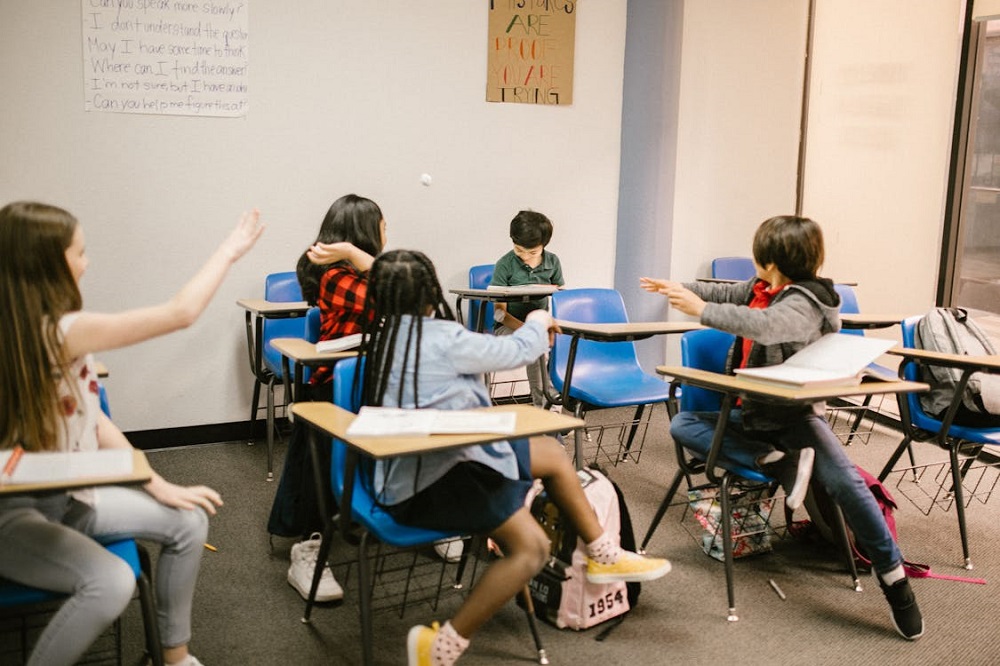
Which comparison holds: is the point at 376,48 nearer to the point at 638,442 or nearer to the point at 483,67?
the point at 483,67

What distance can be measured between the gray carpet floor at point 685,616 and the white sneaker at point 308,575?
34 mm

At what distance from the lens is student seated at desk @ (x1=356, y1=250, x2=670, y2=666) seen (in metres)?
2.20

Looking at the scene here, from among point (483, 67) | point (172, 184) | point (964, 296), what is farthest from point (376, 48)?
point (964, 296)

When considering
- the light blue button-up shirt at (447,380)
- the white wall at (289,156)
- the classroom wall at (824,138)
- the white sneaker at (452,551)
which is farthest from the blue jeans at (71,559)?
the classroom wall at (824,138)

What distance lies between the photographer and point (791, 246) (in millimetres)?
2863

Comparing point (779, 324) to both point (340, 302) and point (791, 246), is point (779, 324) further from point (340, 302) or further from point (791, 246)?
point (340, 302)

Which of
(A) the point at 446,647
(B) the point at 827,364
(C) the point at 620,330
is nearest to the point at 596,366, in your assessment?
(C) the point at 620,330

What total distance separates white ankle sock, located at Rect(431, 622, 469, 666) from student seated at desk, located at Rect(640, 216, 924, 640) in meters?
1.16

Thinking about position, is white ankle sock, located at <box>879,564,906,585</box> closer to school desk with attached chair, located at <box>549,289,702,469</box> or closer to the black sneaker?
the black sneaker

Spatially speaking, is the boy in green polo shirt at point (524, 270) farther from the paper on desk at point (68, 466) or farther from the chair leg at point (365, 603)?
the paper on desk at point (68, 466)

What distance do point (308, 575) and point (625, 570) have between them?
3.35 feet


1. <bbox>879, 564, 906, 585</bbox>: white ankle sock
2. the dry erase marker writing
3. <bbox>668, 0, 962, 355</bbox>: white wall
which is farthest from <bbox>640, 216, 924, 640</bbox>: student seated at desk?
<bbox>668, 0, 962, 355</bbox>: white wall

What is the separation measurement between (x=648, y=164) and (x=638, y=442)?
5.75ft

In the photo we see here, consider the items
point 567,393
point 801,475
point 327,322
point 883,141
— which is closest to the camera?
point 801,475
